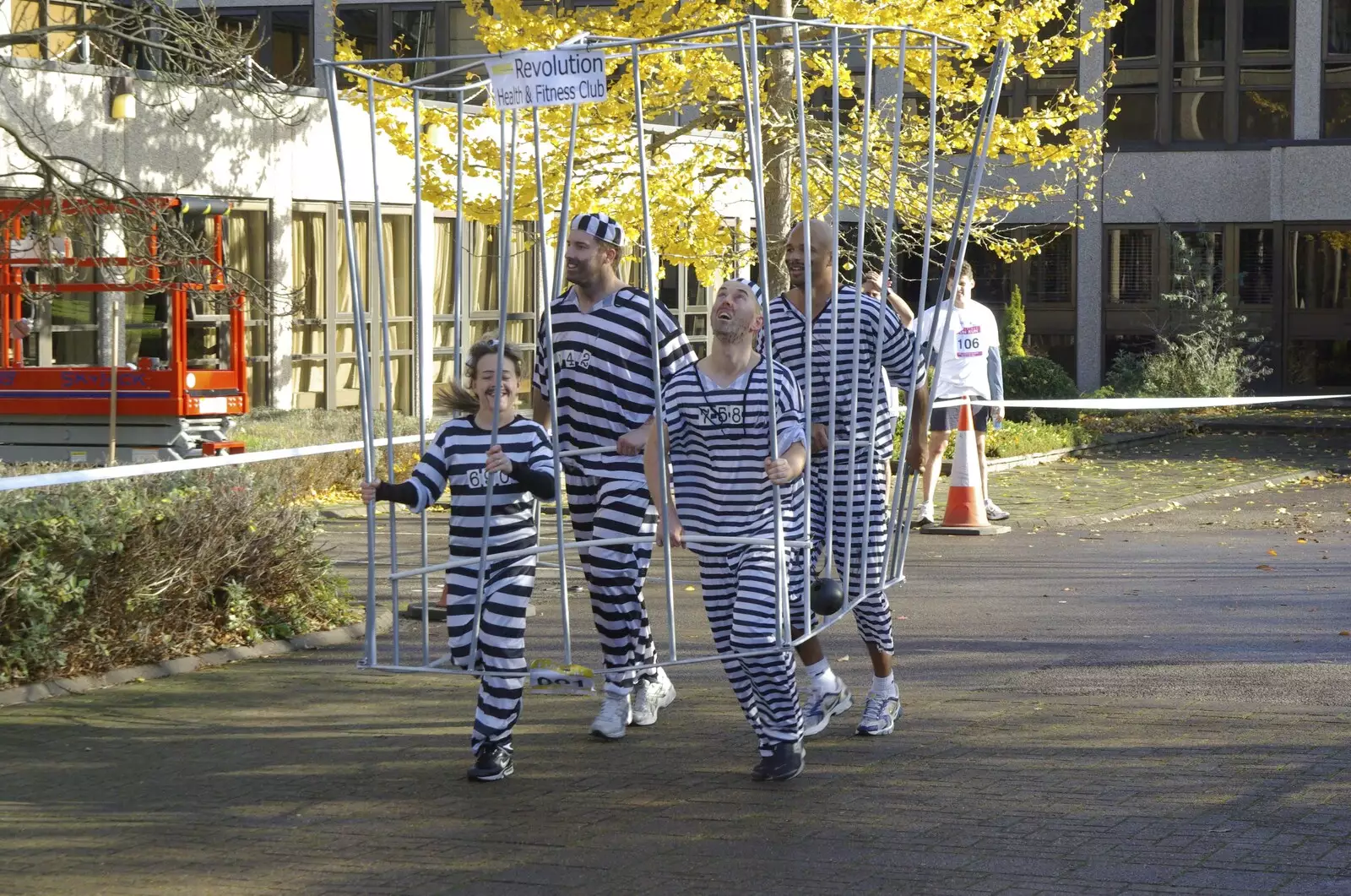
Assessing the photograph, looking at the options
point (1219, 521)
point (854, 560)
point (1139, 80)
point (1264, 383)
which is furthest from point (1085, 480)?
point (1139, 80)

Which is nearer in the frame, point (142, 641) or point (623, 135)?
point (142, 641)

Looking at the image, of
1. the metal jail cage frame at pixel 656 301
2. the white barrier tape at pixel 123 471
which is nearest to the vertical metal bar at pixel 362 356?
the metal jail cage frame at pixel 656 301

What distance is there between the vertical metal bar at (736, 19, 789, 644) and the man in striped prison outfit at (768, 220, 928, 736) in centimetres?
57

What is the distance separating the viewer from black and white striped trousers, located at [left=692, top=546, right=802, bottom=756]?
6.48 meters

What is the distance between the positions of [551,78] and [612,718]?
2.47 metres

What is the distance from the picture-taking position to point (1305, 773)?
656cm

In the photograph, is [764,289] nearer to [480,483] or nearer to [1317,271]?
[480,483]

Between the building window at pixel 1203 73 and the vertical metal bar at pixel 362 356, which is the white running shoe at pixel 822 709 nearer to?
the vertical metal bar at pixel 362 356

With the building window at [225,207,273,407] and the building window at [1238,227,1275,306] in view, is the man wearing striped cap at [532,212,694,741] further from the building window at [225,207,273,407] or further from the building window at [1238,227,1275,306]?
the building window at [1238,227,1275,306]

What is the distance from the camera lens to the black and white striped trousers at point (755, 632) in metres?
6.48

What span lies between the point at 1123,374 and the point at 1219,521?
41.0 ft

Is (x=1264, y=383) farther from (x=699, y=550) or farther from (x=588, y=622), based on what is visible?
(x=699, y=550)

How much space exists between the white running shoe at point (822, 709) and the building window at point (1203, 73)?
2465cm

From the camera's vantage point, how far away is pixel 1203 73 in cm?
3100
